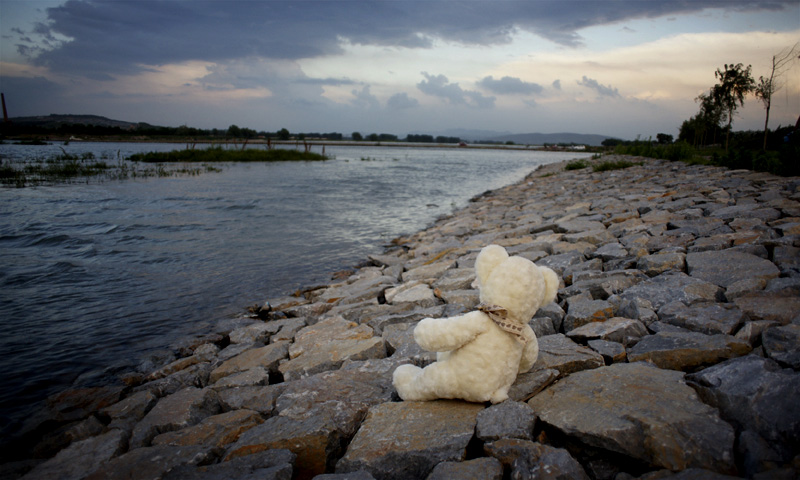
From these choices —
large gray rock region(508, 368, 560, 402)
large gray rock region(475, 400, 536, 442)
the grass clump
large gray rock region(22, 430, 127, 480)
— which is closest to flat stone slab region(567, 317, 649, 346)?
large gray rock region(508, 368, 560, 402)

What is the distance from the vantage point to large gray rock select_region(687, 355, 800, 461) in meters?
1.79

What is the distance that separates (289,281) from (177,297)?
188 centimetres

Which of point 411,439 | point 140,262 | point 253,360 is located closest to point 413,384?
point 411,439

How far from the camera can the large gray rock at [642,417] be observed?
1.79 meters

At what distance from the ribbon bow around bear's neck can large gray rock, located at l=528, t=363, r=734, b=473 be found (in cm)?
46

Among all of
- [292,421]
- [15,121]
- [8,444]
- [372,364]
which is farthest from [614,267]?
[15,121]

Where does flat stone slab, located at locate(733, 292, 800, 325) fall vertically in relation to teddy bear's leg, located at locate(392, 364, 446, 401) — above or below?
above

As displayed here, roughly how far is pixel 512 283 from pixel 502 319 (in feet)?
0.73

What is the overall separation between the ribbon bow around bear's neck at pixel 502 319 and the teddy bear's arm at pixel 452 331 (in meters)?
0.04

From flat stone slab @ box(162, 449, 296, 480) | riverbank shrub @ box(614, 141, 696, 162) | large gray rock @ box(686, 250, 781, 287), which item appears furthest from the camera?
riverbank shrub @ box(614, 141, 696, 162)

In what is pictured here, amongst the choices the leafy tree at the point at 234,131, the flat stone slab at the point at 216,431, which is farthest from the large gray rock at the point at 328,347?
the leafy tree at the point at 234,131

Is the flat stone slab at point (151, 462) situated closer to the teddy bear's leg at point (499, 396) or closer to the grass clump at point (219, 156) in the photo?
the teddy bear's leg at point (499, 396)

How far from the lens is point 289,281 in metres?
7.56

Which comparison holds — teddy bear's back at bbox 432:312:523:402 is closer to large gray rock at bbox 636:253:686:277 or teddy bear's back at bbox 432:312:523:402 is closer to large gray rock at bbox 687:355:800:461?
large gray rock at bbox 687:355:800:461
